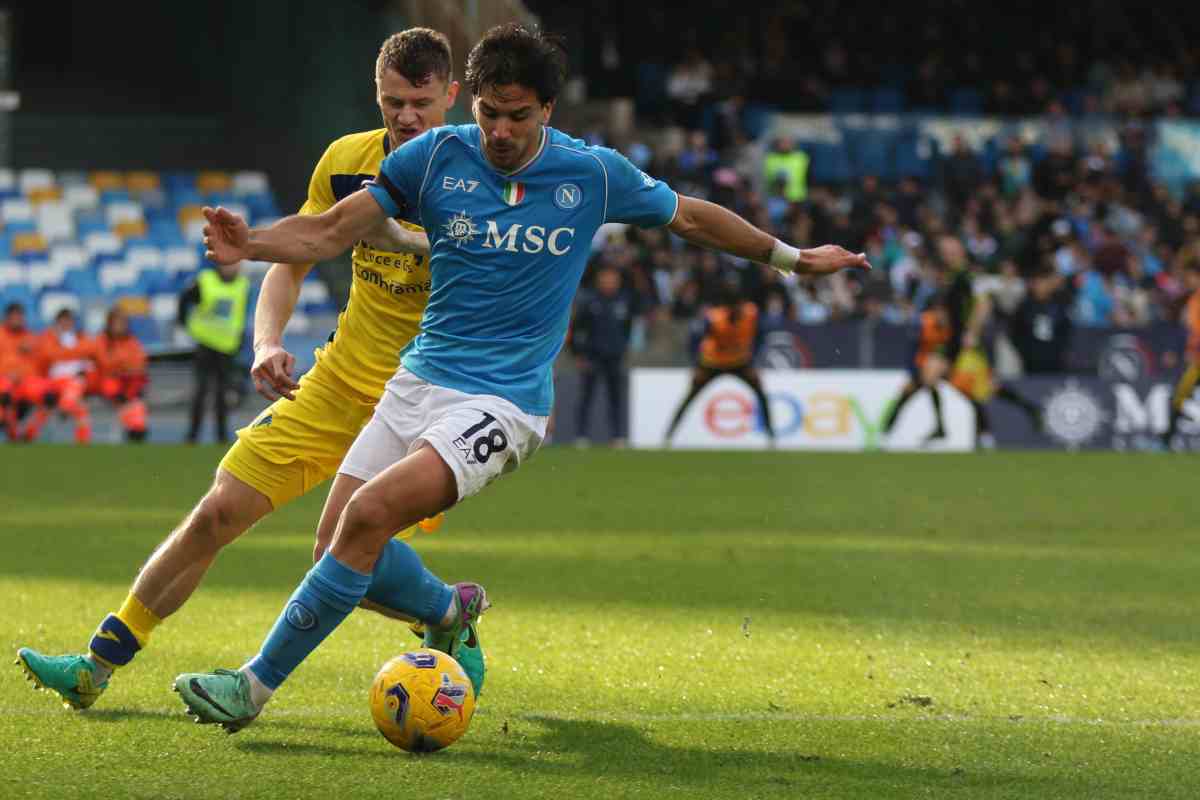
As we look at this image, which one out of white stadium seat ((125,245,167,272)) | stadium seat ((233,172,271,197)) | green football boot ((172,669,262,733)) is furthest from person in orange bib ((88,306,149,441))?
green football boot ((172,669,262,733))

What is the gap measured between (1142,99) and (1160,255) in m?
6.11

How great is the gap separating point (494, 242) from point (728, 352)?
14965 mm

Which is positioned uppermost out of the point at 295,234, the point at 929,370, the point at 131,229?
the point at 295,234

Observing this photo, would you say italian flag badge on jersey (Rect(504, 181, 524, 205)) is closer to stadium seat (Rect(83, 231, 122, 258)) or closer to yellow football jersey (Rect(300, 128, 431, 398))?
yellow football jersey (Rect(300, 128, 431, 398))

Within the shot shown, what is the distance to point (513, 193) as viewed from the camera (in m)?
5.30

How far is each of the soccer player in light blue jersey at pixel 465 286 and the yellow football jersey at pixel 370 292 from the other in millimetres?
475

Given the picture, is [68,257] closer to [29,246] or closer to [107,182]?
[29,246]

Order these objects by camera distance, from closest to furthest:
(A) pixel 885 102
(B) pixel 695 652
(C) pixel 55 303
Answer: (B) pixel 695 652, (C) pixel 55 303, (A) pixel 885 102

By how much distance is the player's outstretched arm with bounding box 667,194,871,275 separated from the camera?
18.4 ft

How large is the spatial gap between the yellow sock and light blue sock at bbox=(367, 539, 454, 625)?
66 cm

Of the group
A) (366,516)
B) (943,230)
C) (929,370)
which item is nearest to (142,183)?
(943,230)

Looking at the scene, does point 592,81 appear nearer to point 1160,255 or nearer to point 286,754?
point 1160,255

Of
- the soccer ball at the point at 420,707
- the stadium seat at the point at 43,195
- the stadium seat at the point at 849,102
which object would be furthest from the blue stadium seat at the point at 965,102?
the soccer ball at the point at 420,707

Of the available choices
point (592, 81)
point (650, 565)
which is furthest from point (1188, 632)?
point (592, 81)
